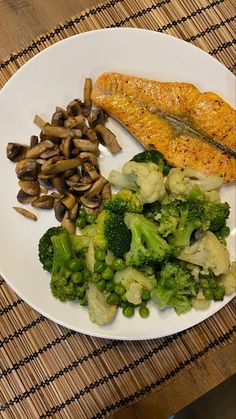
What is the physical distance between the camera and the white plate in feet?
9.98

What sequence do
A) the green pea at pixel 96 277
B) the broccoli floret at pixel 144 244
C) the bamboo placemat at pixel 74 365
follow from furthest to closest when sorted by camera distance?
the bamboo placemat at pixel 74 365 → the green pea at pixel 96 277 → the broccoli floret at pixel 144 244

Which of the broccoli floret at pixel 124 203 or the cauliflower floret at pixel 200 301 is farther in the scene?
the cauliflower floret at pixel 200 301

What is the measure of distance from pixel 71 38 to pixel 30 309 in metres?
1.79

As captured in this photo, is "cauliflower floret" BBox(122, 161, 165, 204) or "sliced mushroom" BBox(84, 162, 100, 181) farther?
"sliced mushroom" BBox(84, 162, 100, 181)

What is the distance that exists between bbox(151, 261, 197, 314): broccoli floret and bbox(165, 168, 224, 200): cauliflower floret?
458 mm

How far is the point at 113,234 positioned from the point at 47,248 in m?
0.43

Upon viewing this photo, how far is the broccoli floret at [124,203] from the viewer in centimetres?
293

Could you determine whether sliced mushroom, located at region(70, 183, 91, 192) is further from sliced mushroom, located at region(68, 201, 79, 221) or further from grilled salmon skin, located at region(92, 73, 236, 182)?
grilled salmon skin, located at region(92, 73, 236, 182)

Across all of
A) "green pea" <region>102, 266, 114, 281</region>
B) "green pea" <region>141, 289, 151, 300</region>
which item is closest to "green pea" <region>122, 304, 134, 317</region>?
"green pea" <region>141, 289, 151, 300</region>

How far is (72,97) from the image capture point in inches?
124

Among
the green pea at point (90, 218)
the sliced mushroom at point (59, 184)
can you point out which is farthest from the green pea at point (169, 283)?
the sliced mushroom at point (59, 184)

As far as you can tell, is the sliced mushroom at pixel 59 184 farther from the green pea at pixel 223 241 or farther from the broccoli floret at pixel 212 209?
the green pea at pixel 223 241

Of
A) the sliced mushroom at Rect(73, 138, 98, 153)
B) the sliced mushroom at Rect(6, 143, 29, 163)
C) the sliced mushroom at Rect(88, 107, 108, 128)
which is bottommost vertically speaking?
the sliced mushroom at Rect(73, 138, 98, 153)

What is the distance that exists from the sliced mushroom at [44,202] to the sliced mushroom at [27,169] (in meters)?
0.14
